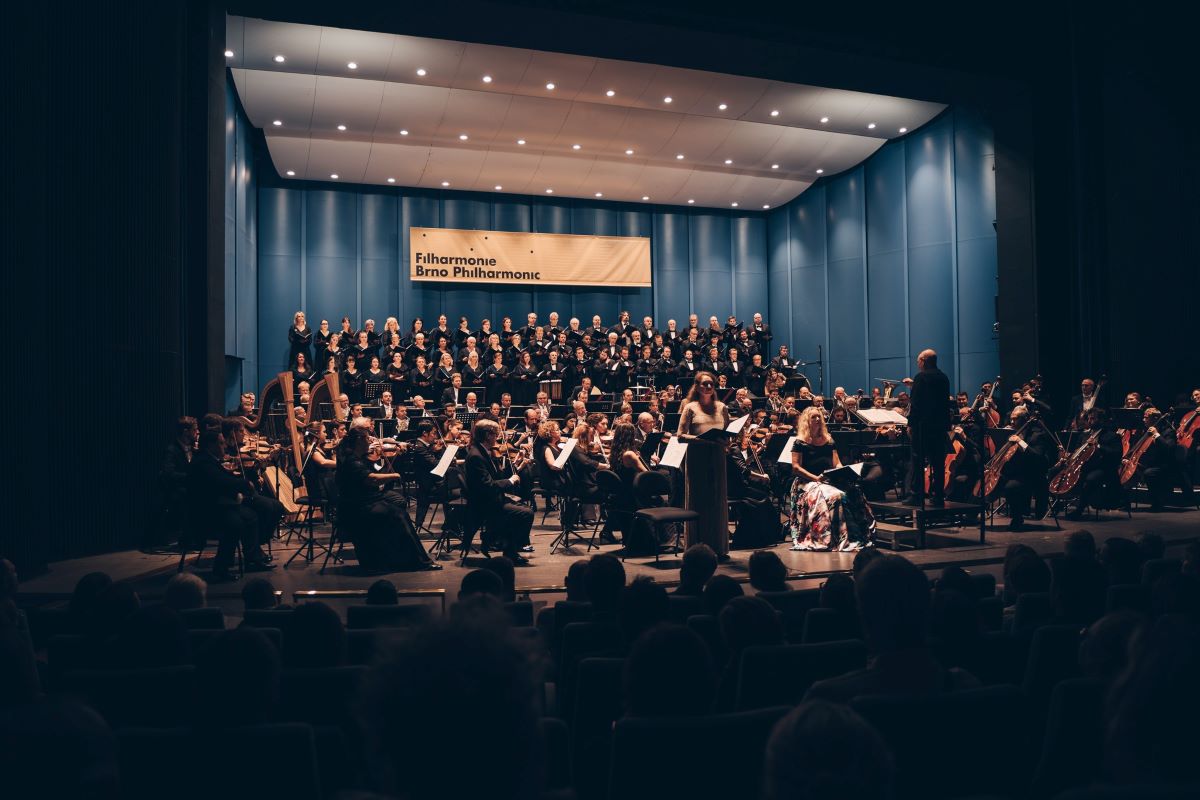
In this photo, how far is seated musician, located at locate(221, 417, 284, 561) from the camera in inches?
309

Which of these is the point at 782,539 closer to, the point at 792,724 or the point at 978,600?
the point at 978,600

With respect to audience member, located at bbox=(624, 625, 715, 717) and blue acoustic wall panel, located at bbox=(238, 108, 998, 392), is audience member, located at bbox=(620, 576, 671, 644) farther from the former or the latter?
blue acoustic wall panel, located at bbox=(238, 108, 998, 392)

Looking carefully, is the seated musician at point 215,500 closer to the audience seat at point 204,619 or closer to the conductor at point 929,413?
the audience seat at point 204,619

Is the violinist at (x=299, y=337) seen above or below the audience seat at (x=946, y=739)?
above

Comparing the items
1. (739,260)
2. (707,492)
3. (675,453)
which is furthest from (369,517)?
(739,260)

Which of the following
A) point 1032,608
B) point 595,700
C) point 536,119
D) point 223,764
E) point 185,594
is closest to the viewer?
point 223,764

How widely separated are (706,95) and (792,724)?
16731 millimetres

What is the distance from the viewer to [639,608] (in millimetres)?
2922

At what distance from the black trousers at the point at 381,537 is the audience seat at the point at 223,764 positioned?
5.90 m

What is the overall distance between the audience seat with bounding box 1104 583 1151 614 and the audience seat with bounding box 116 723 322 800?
3.04 m

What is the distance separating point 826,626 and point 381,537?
17.3 feet

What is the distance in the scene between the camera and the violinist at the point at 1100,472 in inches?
390

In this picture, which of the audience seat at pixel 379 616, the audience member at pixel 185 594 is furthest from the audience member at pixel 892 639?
the audience member at pixel 185 594

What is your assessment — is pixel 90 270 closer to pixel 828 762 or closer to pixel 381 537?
pixel 381 537
